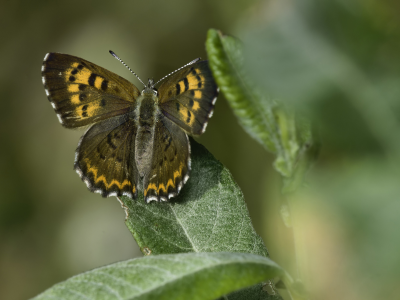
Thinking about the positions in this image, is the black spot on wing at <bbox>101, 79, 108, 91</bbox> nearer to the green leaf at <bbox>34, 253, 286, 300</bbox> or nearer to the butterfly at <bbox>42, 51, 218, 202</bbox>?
the butterfly at <bbox>42, 51, 218, 202</bbox>

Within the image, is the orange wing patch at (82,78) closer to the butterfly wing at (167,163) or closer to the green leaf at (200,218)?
the butterfly wing at (167,163)

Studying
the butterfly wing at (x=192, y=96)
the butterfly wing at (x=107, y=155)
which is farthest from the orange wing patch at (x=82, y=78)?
the butterfly wing at (x=192, y=96)

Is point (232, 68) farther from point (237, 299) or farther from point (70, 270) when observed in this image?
point (70, 270)

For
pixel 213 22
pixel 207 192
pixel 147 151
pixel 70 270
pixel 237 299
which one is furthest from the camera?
pixel 70 270

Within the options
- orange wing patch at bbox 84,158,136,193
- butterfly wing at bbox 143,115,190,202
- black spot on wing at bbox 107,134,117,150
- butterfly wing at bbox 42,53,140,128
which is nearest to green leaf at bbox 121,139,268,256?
butterfly wing at bbox 143,115,190,202

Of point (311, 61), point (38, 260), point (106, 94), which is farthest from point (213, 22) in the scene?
point (311, 61)
